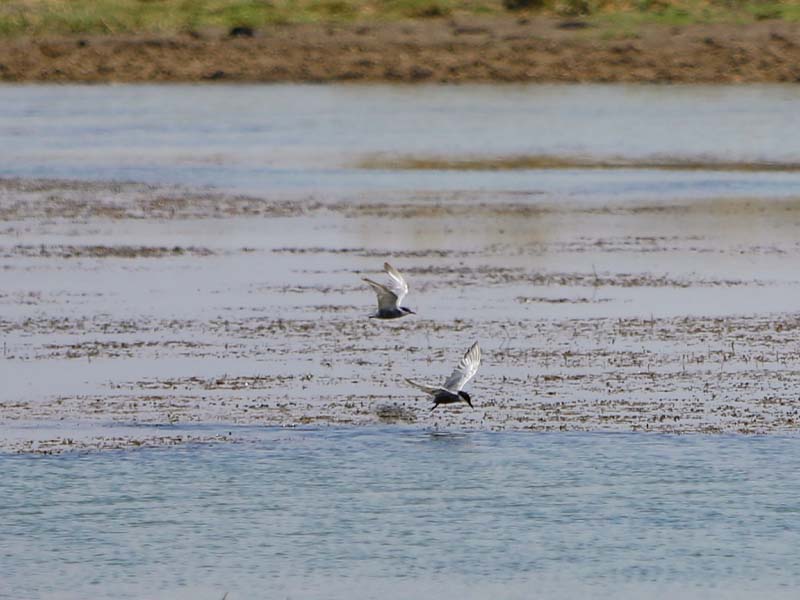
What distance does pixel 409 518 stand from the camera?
14.5m

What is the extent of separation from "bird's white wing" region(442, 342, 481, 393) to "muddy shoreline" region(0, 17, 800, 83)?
3714 centimetres

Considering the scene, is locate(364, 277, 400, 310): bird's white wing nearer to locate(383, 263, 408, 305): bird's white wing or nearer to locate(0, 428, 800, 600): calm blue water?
locate(383, 263, 408, 305): bird's white wing

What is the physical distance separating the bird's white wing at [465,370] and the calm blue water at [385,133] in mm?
17620

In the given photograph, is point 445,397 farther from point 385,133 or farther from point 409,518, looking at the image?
point 385,133

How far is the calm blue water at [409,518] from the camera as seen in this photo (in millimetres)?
13062

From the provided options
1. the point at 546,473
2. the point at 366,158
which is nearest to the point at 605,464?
the point at 546,473

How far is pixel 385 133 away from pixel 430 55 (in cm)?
1078

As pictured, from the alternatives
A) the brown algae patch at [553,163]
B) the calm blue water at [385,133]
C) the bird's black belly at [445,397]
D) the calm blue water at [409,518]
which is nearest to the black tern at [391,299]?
the bird's black belly at [445,397]

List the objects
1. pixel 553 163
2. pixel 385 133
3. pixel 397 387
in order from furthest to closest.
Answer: pixel 385 133 < pixel 553 163 < pixel 397 387

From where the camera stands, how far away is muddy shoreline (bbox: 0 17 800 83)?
2099 inches

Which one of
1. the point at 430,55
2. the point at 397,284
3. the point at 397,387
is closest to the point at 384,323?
the point at 397,284

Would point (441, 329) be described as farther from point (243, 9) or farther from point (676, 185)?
point (243, 9)

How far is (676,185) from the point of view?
3578 centimetres

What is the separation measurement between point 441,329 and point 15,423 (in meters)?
5.85
